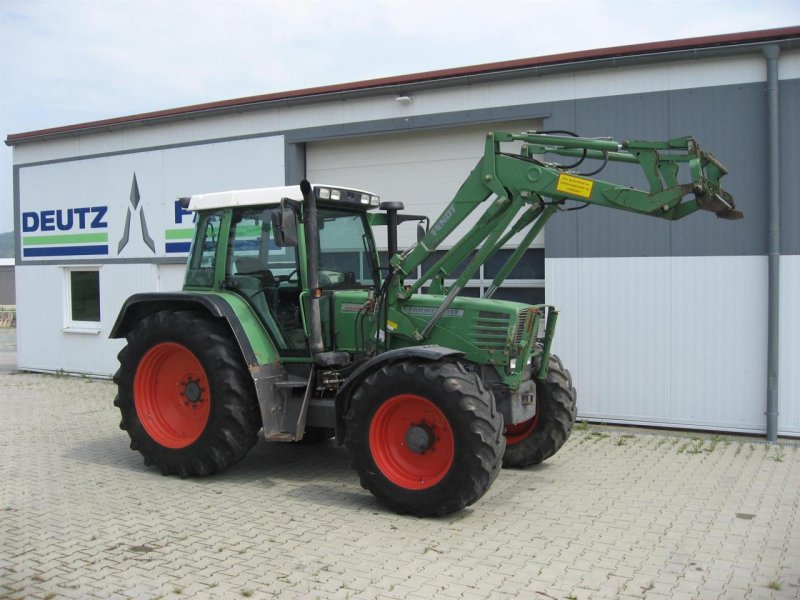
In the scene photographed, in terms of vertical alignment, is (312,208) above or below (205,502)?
above

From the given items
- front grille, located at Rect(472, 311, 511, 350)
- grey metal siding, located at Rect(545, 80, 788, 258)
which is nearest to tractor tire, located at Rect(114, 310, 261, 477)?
front grille, located at Rect(472, 311, 511, 350)

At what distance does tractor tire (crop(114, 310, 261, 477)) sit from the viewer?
6.61 m

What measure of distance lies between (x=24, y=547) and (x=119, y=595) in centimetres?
121

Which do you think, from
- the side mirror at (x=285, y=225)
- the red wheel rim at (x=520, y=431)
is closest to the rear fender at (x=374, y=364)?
the side mirror at (x=285, y=225)

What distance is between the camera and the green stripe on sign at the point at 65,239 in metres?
13.4

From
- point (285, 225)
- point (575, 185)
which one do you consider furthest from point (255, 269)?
point (575, 185)

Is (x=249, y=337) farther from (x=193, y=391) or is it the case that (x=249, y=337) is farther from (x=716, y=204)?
(x=716, y=204)

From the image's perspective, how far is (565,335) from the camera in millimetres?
9406

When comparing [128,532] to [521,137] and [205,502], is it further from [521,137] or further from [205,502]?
[521,137]

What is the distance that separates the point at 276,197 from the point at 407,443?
2417 mm

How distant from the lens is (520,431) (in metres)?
7.22

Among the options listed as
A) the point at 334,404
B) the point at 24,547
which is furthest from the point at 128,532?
the point at 334,404

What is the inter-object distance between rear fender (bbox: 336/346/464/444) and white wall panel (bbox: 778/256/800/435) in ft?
13.5

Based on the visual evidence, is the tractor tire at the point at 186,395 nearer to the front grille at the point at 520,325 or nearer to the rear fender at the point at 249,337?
the rear fender at the point at 249,337
